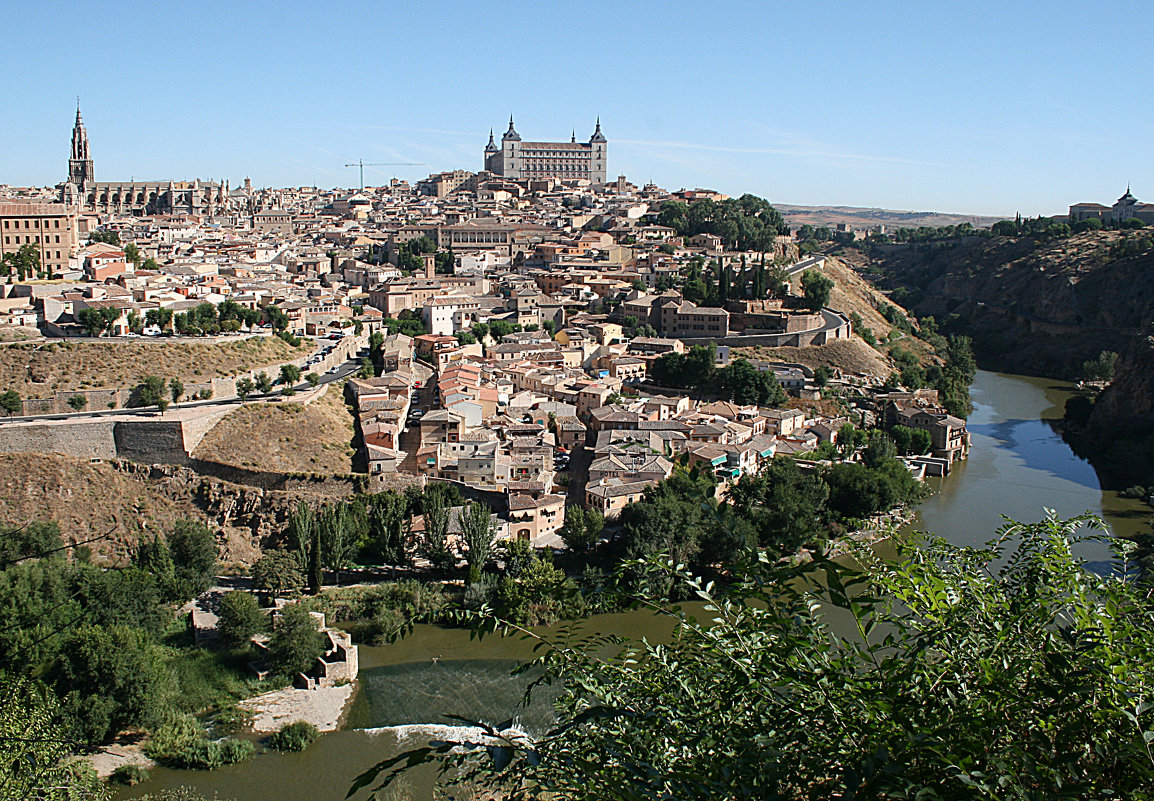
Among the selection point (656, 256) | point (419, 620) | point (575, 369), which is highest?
point (656, 256)

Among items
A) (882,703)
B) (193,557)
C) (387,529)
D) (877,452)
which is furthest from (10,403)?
(882,703)

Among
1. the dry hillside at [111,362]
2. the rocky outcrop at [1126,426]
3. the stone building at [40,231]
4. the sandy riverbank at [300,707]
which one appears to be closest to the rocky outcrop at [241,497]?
the dry hillside at [111,362]

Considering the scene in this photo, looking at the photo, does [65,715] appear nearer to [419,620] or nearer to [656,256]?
[419,620]

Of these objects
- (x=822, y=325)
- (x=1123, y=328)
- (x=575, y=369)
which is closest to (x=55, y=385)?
(x=575, y=369)

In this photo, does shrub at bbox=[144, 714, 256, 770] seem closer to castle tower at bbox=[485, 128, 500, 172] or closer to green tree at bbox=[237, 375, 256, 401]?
green tree at bbox=[237, 375, 256, 401]

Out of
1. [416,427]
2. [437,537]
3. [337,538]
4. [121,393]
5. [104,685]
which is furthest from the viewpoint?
[416,427]

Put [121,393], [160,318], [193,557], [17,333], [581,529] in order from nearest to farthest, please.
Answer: [193,557] < [581,529] < [121,393] < [17,333] < [160,318]

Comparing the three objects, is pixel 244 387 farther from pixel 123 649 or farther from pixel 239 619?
pixel 123 649

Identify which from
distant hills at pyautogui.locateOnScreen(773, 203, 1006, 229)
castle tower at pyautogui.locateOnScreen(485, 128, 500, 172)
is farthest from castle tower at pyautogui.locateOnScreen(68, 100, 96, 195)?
distant hills at pyautogui.locateOnScreen(773, 203, 1006, 229)
